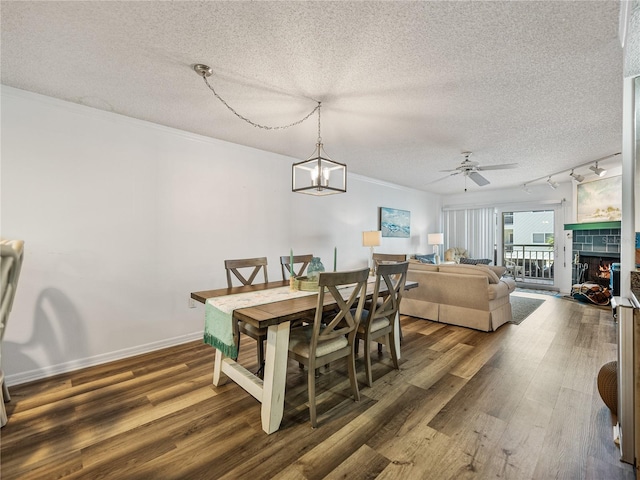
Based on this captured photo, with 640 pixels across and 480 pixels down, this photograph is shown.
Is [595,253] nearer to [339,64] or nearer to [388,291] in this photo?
[388,291]

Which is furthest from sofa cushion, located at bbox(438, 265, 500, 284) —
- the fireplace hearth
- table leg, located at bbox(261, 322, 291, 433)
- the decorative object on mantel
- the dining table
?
the fireplace hearth

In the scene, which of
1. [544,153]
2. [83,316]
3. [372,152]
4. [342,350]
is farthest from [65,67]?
[544,153]

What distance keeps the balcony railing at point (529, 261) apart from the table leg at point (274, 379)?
7177 mm

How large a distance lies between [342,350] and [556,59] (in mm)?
2445

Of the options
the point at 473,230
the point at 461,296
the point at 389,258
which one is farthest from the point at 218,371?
the point at 473,230

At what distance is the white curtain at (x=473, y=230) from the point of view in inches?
282

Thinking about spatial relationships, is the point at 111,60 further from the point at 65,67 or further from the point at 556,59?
the point at 556,59

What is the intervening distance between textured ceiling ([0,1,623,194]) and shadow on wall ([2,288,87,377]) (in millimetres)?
1811

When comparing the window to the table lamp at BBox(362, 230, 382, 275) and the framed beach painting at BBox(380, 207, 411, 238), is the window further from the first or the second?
the table lamp at BBox(362, 230, 382, 275)

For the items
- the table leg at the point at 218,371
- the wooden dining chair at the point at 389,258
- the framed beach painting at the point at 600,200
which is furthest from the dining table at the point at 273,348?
the framed beach painting at the point at 600,200

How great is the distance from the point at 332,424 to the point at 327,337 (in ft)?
1.79

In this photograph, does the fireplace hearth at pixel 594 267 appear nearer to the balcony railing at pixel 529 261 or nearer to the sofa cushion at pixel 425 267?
the balcony railing at pixel 529 261

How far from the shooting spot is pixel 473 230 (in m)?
7.46

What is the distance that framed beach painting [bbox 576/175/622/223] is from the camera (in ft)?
16.7
